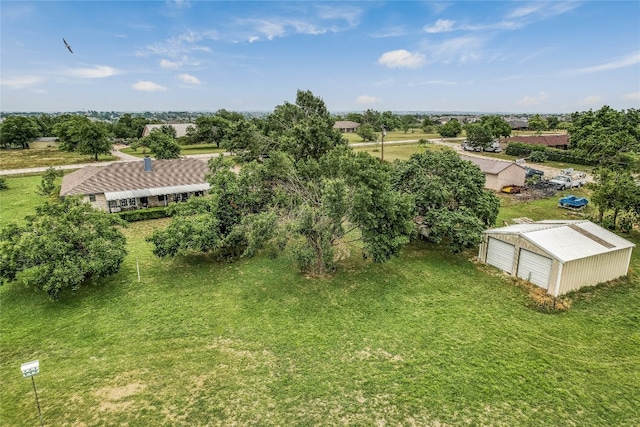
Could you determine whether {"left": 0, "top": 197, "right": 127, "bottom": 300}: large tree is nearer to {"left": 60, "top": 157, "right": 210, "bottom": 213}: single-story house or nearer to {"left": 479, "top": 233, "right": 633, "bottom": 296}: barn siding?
{"left": 60, "top": 157, "right": 210, "bottom": 213}: single-story house

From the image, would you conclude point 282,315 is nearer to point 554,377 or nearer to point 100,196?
point 554,377

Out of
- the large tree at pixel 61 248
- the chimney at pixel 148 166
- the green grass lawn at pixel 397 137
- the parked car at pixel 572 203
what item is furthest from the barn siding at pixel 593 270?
the green grass lawn at pixel 397 137

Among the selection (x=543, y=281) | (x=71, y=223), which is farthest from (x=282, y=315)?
(x=543, y=281)

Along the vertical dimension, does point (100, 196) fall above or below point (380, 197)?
below

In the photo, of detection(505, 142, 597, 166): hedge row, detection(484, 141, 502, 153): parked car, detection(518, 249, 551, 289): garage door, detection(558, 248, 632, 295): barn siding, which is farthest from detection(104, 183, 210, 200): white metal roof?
detection(484, 141, 502, 153): parked car

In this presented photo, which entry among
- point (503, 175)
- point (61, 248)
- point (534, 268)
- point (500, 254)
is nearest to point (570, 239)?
point (534, 268)

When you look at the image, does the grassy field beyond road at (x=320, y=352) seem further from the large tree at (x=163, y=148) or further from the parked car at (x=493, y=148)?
the parked car at (x=493, y=148)
